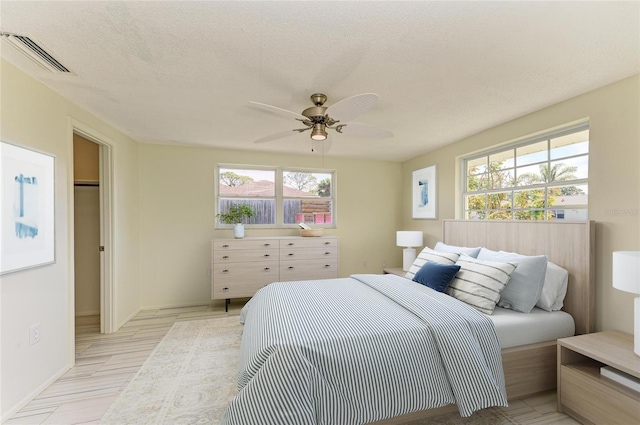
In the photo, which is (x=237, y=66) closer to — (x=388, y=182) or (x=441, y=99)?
(x=441, y=99)

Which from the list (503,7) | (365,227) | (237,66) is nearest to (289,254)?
(365,227)

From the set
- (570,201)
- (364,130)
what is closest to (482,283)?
(570,201)

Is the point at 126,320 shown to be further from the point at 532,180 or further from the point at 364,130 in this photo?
the point at 532,180

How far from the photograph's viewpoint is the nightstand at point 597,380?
1.57m

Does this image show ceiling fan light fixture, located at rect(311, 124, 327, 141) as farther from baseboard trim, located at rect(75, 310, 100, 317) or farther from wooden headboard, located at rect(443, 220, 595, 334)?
baseboard trim, located at rect(75, 310, 100, 317)

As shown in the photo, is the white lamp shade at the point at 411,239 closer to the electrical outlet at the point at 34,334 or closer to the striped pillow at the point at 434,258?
the striped pillow at the point at 434,258

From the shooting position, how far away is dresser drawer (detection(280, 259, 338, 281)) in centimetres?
409

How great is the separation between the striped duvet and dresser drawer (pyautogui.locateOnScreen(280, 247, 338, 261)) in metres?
2.05

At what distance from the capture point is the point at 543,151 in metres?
2.83

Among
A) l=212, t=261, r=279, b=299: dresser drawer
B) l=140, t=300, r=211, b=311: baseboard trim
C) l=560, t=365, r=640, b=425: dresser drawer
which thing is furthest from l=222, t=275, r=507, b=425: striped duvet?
l=140, t=300, r=211, b=311: baseboard trim

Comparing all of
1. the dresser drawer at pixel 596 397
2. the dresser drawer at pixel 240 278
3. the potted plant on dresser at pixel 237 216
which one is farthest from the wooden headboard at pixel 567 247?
the potted plant on dresser at pixel 237 216

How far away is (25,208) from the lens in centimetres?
197

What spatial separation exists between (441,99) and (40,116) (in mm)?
3306

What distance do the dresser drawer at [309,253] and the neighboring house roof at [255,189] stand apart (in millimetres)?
1037
